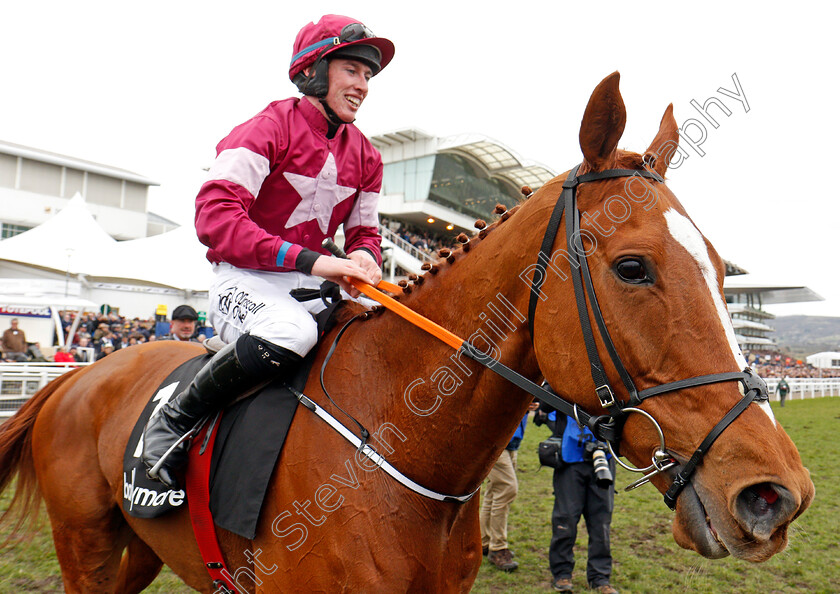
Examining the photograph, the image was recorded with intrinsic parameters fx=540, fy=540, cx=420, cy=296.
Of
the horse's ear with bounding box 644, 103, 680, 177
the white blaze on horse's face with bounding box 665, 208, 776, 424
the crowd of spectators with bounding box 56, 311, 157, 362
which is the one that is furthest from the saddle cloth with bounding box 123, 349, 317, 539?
the crowd of spectators with bounding box 56, 311, 157, 362

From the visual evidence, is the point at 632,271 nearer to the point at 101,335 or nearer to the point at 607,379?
the point at 607,379

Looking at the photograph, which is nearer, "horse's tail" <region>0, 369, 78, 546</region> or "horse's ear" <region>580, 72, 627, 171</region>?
"horse's ear" <region>580, 72, 627, 171</region>

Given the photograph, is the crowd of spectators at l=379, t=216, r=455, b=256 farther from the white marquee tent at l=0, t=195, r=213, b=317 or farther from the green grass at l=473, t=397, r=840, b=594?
the green grass at l=473, t=397, r=840, b=594

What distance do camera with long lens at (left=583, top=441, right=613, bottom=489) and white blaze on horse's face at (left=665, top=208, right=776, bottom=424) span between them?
11.0ft

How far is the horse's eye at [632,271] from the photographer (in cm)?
151

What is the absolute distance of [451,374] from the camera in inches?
74.0

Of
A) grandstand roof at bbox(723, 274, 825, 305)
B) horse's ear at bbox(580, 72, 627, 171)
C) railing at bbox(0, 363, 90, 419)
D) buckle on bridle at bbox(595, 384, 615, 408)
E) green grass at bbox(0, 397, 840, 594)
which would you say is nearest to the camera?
buckle on bridle at bbox(595, 384, 615, 408)

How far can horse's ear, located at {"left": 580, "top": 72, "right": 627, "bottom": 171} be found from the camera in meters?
1.60

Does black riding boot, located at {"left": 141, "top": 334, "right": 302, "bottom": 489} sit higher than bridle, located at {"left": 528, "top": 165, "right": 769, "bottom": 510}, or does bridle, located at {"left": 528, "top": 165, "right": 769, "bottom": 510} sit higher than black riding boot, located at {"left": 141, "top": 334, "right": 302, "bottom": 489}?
bridle, located at {"left": 528, "top": 165, "right": 769, "bottom": 510}

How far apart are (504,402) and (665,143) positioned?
1127 millimetres

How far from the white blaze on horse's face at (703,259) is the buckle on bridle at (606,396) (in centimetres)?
33

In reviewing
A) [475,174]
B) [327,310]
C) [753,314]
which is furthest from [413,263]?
[753,314]

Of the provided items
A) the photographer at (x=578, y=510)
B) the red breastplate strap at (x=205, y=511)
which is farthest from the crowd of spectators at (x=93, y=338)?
the red breastplate strap at (x=205, y=511)

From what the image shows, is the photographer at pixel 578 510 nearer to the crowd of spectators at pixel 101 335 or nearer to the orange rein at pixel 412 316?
the orange rein at pixel 412 316
